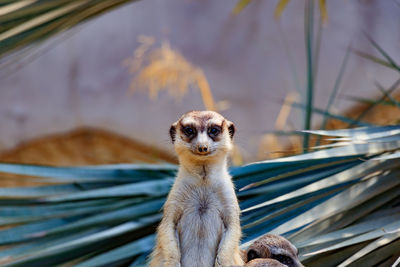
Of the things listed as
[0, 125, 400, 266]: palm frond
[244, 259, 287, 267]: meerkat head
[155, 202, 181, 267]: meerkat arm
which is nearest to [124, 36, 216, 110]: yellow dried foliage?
[0, 125, 400, 266]: palm frond

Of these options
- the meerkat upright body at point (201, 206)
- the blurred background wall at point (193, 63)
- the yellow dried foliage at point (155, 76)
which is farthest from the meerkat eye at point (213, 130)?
the blurred background wall at point (193, 63)

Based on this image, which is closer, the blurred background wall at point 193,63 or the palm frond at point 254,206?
the palm frond at point 254,206

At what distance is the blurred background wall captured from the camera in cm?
563

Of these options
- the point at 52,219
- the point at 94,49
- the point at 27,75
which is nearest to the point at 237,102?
the point at 94,49

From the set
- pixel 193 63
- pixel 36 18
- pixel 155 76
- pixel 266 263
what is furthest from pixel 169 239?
pixel 193 63

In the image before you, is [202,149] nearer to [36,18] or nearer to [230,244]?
[230,244]

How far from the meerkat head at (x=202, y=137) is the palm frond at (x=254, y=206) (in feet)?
0.75

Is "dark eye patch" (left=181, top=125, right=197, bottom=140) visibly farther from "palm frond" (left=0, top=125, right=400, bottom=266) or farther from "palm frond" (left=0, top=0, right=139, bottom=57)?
"palm frond" (left=0, top=0, right=139, bottom=57)

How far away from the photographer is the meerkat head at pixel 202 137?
5.26 ft

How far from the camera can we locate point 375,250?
1.91 metres

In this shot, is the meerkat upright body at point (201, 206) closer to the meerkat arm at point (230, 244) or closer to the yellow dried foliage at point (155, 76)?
the meerkat arm at point (230, 244)

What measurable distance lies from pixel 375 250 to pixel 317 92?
385cm

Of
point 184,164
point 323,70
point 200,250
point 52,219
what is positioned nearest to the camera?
point 200,250

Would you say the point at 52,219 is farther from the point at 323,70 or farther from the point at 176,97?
the point at 323,70
